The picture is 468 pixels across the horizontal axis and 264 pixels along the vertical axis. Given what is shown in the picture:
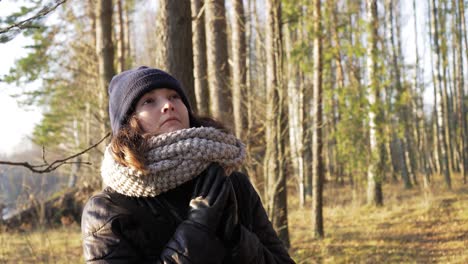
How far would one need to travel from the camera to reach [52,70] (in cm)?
1419

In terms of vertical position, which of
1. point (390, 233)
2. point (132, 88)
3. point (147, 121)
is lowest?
point (390, 233)

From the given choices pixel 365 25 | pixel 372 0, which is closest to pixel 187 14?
pixel 365 25

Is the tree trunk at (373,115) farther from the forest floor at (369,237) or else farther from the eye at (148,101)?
the eye at (148,101)

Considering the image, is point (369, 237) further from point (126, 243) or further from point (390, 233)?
point (126, 243)

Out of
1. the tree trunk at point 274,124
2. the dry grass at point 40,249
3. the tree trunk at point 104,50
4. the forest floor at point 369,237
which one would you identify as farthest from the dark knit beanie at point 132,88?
the tree trunk at point 104,50

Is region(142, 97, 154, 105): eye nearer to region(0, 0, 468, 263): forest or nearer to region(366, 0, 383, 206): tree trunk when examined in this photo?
region(0, 0, 468, 263): forest

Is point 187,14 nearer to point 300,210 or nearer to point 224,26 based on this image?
point 224,26

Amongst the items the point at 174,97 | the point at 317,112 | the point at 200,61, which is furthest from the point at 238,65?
the point at 174,97

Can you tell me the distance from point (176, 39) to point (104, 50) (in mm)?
3843

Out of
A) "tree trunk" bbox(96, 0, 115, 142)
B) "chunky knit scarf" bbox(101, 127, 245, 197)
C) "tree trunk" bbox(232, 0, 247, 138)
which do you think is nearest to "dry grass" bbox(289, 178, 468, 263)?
"tree trunk" bbox(232, 0, 247, 138)

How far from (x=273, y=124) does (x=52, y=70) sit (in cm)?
985

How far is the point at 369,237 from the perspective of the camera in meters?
9.42

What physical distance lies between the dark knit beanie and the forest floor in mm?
4308

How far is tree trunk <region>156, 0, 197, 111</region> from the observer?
3.96m
